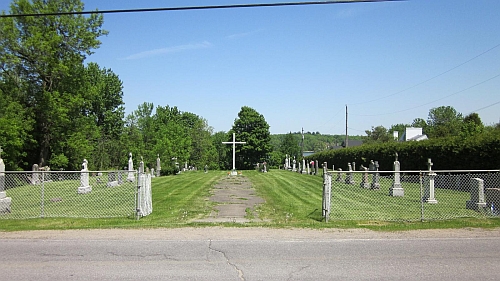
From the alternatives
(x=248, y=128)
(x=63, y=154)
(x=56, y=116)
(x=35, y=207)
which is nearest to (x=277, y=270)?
(x=35, y=207)

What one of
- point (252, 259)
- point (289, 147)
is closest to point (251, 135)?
point (289, 147)

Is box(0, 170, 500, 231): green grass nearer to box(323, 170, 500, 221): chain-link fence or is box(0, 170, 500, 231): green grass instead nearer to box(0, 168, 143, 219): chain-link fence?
box(323, 170, 500, 221): chain-link fence

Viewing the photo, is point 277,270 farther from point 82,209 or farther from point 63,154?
point 63,154

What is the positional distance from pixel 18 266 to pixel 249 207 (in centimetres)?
999

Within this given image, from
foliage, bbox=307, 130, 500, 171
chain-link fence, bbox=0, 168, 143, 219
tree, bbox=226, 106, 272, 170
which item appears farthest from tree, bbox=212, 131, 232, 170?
chain-link fence, bbox=0, 168, 143, 219

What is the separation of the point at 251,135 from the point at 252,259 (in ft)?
267

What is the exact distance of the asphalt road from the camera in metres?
6.96

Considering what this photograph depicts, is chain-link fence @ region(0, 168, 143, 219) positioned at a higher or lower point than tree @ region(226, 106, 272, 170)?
lower

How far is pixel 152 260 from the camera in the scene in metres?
8.05

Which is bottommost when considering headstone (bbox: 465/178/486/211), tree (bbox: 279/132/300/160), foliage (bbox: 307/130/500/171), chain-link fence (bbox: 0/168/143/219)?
chain-link fence (bbox: 0/168/143/219)

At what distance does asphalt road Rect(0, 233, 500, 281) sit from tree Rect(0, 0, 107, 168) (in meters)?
31.5

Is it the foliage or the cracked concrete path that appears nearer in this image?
the cracked concrete path

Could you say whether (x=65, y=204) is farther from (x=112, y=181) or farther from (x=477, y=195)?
(x=477, y=195)

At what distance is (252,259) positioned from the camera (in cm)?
811
